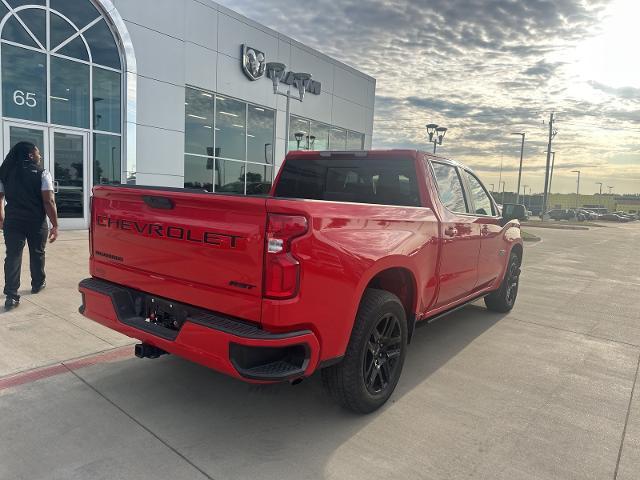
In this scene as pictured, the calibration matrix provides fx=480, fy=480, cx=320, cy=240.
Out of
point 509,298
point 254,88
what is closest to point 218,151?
point 254,88

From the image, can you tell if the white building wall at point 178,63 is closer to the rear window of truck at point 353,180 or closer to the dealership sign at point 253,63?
the dealership sign at point 253,63

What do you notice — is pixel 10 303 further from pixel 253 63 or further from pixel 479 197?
pixel 253 63

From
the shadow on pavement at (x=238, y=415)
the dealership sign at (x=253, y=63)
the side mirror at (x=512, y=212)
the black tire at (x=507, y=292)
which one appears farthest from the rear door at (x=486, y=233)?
the dealership sign at (x=253, y=63)

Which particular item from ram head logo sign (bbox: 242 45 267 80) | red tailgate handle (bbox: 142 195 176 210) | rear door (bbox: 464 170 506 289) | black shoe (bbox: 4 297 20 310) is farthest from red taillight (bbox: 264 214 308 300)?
ram head logo sign (bbox: 242 45 267 80)

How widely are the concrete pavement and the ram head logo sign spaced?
13.4 m

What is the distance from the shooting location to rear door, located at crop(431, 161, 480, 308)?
4242 millimetres

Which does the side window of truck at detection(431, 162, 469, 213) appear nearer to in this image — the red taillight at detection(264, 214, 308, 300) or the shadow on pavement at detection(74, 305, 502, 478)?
the shadow on pavement at detection(74, 305, 502, 478)

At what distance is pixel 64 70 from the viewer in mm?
12078

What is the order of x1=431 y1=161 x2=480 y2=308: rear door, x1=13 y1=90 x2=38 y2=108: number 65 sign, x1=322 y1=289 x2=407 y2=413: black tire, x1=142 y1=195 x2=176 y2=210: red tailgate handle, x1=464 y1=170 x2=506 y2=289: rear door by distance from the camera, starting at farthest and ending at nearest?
x1=13 y1=90 x2=38 y2=108: number 65 sign
x1=464 y1=170 x2=506 y2=289: rear door
x1=431 y1=161 x2=480 y2=308: rear door
x1=322 y1=289 x2=407 y2=413: black tire
x1=142 y1=195 x2=176 y2=210: red tailgate handle

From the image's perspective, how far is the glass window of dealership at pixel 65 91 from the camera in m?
11.1

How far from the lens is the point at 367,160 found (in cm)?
442

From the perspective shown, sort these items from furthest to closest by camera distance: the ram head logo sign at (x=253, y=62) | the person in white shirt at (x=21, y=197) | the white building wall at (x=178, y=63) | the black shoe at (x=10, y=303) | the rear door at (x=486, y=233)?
the ram head logo sign at (x=253, y=62) → the white building wall at (x=178, y=63) → the person in white shirt at (x=21, y=197) → the black shoe at (x=10, y=303) → the rear door at (x=486, y=233)

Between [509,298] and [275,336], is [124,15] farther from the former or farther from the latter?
[275,336]

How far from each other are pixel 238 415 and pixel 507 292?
443 centimetres
